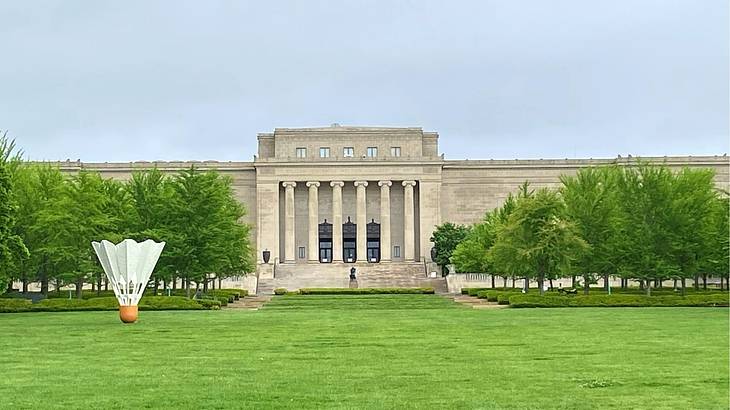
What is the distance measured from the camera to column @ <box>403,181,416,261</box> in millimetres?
86750

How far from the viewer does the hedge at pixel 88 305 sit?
127ft

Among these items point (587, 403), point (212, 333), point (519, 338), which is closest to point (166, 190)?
point (212, 333)

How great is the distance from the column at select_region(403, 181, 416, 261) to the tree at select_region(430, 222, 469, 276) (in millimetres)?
9993

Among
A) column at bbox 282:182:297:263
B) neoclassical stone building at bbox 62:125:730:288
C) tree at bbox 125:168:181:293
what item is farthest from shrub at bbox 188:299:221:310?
column at bbox 282:182:297:263

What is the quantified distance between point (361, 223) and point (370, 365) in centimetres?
7153

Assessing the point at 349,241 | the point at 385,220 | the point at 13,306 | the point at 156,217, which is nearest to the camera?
the point at 13,306

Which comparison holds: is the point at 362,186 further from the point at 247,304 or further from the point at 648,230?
the point at 648,230

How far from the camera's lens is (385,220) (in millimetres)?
87438

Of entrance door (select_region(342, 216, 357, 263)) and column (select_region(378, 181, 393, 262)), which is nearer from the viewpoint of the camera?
column (select_region(378, 181, 393, 262))

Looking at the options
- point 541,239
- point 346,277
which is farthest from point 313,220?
point 541,239

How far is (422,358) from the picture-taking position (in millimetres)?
17188

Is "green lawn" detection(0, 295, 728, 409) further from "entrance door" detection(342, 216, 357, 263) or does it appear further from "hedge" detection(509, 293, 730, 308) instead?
"entrance door" detection(342, 216, 357, 263)

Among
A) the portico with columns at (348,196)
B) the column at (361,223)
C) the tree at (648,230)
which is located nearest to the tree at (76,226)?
the tree at (648,230)

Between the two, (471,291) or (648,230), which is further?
(471,291)
